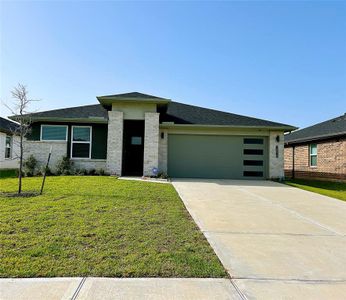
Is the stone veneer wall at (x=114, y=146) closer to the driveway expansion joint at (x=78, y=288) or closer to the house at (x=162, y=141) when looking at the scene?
the house at (x=162, y=141)

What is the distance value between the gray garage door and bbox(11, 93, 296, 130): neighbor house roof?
0.87 metres

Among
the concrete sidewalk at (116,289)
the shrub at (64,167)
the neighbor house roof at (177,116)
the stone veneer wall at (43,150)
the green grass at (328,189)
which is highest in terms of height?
the neighbor house roof at (177,116)

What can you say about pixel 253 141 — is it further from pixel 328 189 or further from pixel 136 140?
pixel 136 140

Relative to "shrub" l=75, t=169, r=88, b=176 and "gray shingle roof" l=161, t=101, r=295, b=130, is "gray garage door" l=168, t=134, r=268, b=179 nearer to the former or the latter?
"gray shingle roof" l=161, t=101, r=295, b=130

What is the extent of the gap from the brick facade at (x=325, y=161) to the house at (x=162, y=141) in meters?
3.37

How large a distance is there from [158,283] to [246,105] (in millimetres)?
23071

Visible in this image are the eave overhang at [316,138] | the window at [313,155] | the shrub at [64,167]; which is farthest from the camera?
the window at [313,155]

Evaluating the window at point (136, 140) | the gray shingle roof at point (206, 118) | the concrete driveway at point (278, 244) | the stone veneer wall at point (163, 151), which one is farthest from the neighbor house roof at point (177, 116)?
the concrete driveway at point (278, 244)

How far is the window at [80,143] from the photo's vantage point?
50.5ft

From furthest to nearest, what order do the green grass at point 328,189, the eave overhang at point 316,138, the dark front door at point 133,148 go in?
the dark front door at point 133,148
the eave overhang at point 316,138
the green grass at point 328,189

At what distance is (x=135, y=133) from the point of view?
17.3 meters

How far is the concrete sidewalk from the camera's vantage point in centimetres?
279

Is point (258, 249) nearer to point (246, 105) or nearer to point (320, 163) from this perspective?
point (320, 163)

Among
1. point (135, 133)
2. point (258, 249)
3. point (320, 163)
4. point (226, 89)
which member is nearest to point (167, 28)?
point (135, 133)
